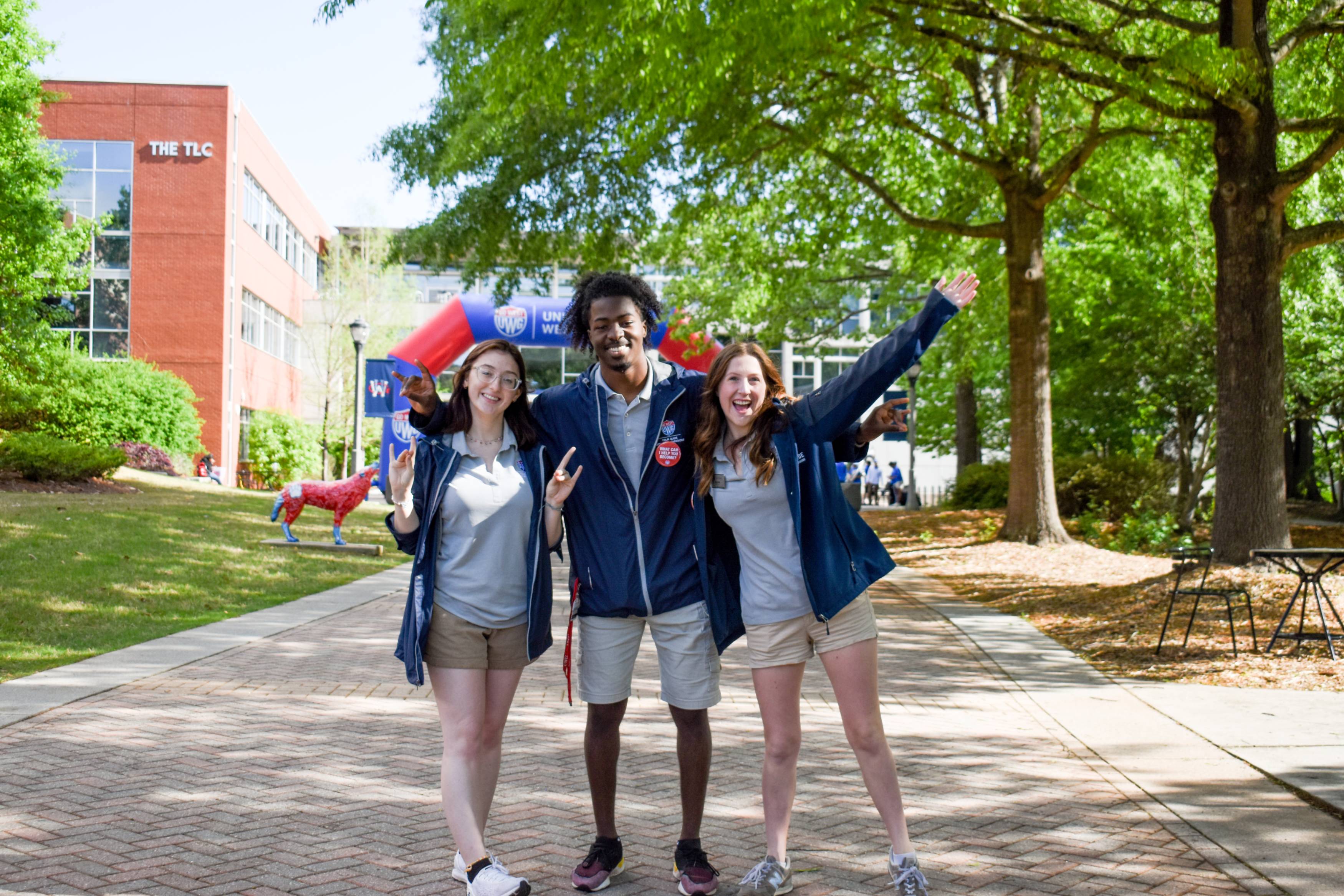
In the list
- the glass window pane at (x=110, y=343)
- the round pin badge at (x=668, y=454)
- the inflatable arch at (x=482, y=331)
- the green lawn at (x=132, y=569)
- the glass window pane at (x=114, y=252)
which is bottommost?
the green lawn at (x=132, y=569)

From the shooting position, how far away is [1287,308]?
65.5ft

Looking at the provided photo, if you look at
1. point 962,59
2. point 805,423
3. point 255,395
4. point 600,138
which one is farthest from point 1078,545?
point 255,395

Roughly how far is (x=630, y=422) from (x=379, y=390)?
72.9 ft

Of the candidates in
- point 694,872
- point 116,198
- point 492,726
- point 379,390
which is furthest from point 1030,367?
point 116,198

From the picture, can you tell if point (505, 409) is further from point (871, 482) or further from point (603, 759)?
point (871, 482)

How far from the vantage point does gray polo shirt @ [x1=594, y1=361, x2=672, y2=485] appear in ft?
12.9

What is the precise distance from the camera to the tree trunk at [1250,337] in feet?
34.5

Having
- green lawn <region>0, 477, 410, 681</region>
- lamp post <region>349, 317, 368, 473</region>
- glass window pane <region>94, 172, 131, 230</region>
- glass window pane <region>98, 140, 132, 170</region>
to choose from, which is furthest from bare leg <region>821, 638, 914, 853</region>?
glass window pane <region>98, 140, 132, 170</region>

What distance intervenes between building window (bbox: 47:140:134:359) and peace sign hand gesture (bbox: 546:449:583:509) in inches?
1328

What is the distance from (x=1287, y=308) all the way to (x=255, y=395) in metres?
30.7

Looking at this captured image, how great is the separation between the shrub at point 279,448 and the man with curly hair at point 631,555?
109ft

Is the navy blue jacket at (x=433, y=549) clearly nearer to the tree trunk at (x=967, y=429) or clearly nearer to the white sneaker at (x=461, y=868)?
the white sneaker at (x=461, y=868)

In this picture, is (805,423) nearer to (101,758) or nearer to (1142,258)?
(101,758)

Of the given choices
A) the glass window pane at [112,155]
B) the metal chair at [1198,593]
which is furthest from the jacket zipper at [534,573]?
the glass window pane at [112,155]
